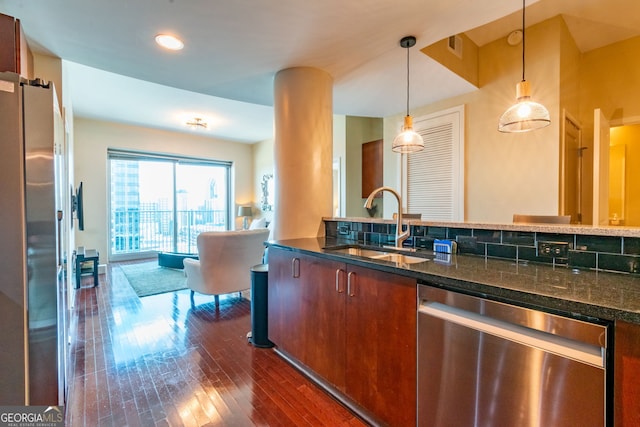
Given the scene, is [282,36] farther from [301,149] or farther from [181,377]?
[181,377]

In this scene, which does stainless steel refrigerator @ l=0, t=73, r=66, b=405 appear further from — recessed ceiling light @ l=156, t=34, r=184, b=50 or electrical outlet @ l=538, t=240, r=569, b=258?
electrical outlet @ l=538, t=240, r=569, b=258

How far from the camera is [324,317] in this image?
1776 mm

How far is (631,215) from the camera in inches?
156

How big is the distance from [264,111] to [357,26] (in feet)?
10.9

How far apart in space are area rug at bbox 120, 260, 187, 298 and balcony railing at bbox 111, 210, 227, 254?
0.81 m

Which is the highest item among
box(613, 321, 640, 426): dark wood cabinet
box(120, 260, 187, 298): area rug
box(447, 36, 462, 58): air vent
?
box(447, 36, 462, 58): air vent

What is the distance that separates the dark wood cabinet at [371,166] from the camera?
482 cm

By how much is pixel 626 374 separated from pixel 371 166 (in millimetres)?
4353

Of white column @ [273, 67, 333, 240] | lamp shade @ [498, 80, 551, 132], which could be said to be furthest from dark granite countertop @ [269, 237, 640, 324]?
white column @ [273, 67, 333, 240]

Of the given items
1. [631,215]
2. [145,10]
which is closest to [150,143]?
[145,10]

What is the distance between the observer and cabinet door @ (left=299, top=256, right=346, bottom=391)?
5.47 feet

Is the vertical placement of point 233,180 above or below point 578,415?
above

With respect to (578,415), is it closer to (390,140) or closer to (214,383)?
(214,383)

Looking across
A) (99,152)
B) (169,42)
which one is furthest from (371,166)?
(99,152)
